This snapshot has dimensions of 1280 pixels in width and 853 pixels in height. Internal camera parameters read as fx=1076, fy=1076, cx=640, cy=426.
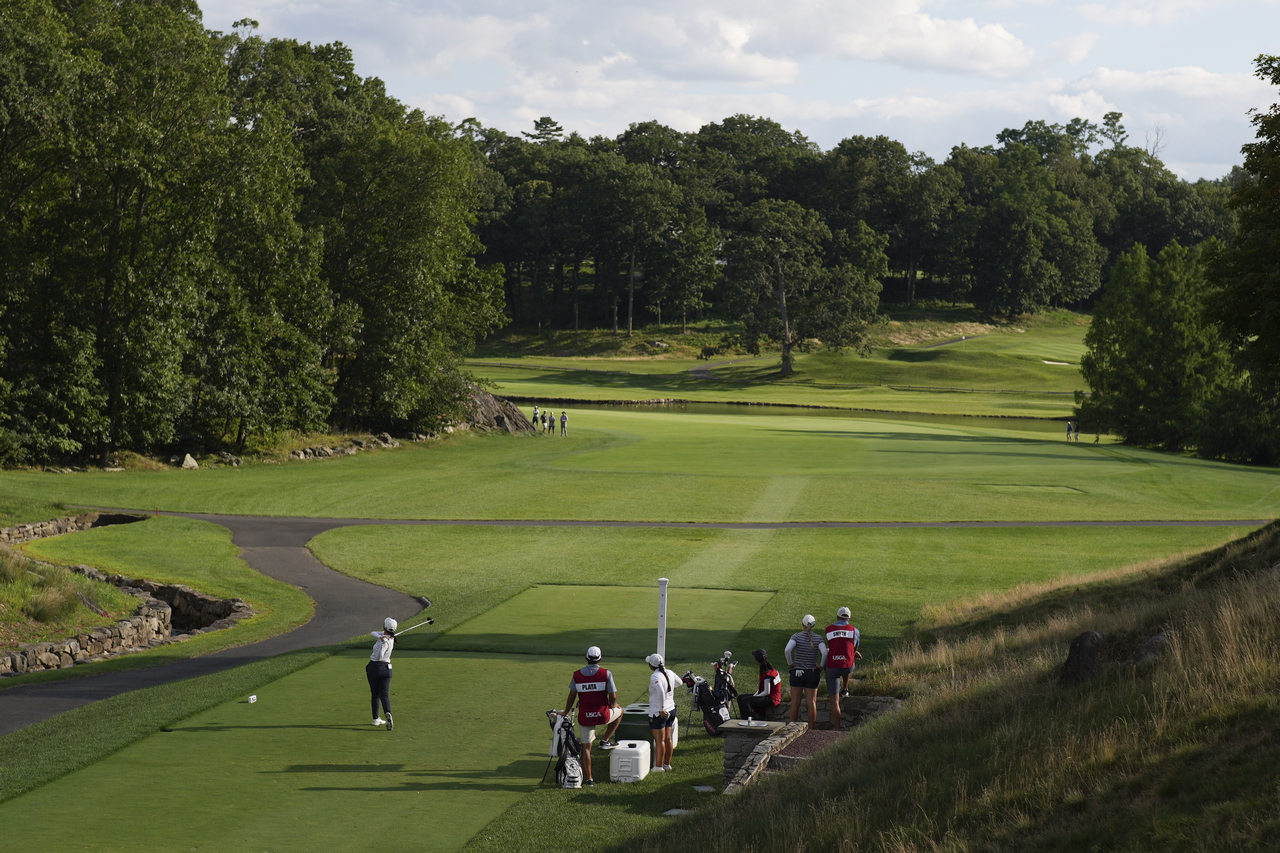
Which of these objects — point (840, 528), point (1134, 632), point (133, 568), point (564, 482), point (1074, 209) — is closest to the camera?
point (1134, 632)

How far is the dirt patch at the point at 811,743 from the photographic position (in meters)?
14.6

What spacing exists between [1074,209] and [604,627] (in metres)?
147

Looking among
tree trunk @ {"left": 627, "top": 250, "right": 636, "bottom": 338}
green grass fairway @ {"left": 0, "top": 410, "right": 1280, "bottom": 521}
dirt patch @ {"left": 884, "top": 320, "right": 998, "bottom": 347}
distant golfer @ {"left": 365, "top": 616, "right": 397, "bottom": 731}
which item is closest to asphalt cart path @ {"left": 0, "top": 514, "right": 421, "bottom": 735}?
green grass fairway @ {"left": 0, "top": 410, "right": 1280, "bottom": 521}

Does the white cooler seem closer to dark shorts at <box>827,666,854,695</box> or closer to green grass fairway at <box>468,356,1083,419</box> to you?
dark shorts at <box>827,666,854,695</box>

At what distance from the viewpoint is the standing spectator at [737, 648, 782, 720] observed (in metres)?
17.3

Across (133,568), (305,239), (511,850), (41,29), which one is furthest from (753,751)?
(305,239)

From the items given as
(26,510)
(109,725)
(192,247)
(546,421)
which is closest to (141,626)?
(109,725)

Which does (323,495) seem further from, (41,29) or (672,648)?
(672,648)

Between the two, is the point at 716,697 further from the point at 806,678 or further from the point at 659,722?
the point at 659,722

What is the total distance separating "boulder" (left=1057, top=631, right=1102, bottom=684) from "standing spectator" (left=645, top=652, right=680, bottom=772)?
5.19 m

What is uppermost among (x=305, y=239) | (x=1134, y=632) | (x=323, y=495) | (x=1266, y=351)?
(x=305, y=239)

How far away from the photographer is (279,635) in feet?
80.8

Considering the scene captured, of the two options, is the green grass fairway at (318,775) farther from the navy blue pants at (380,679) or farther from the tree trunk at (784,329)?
the tree trunk at (784,329)

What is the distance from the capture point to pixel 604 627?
24.3 metres
